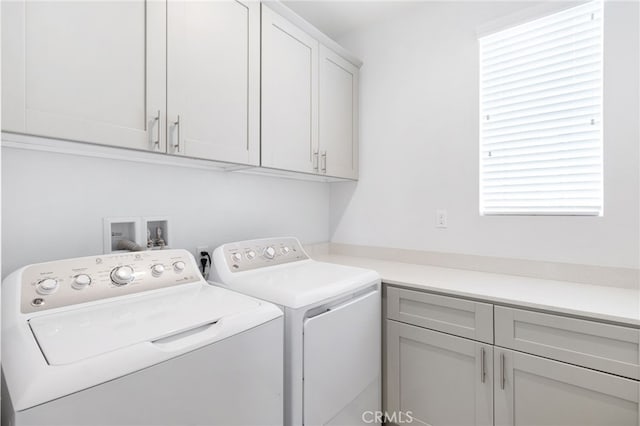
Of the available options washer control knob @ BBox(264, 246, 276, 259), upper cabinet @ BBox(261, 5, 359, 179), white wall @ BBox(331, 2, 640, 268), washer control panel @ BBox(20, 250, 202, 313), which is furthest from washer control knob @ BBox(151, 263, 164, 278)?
white wall @ BBox(331, 2, 640, 268)

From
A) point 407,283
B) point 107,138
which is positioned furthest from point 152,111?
point 407,283

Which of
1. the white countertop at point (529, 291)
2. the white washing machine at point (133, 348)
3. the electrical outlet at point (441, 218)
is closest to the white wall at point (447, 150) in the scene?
the electrical outlet at point (441, 218)

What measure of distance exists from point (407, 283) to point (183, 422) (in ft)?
3.74

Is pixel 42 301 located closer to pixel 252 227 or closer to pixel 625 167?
pixel 252 227

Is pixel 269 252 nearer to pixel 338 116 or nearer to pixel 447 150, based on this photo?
pixel 338 116

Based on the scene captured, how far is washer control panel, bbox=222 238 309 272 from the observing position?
1.57 metres

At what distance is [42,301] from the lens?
989mm

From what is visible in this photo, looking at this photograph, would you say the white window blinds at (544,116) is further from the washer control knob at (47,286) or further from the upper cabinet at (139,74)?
the washer control knob at (47,286)

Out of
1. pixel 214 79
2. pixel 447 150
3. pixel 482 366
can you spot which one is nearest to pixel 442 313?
pixel 482 366

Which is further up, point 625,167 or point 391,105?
point 391,105

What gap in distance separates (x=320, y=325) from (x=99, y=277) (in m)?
0.81

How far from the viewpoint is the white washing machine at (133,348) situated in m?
0.67

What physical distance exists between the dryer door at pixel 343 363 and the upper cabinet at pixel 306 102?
0.85m

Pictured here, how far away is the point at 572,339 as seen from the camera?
4.03 ft
